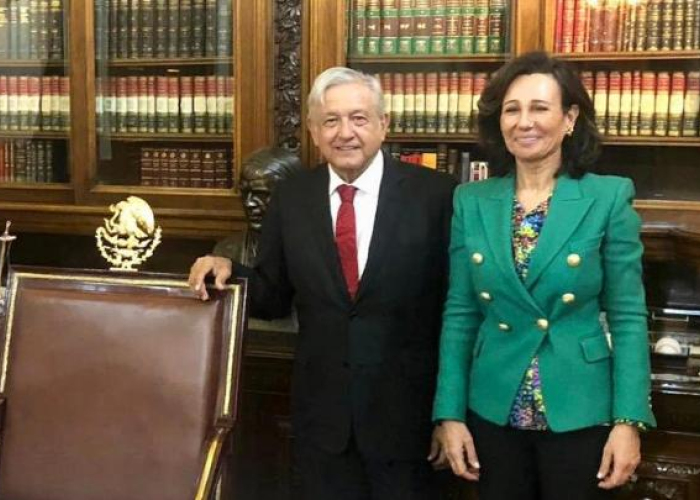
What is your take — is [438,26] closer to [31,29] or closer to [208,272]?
[208,272]

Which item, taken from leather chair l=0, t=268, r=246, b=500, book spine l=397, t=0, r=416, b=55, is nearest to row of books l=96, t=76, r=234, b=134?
book spine l=397, t=0, r=416, b=55

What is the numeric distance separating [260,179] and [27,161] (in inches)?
37.2

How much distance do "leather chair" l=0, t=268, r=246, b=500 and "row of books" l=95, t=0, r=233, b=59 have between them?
107 cm

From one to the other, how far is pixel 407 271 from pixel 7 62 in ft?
5.80

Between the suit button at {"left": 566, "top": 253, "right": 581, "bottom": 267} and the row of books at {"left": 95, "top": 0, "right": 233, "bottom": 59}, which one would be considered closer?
the suit button at {"left": 566, "top": 253, "right": 581, "bottom": 267}

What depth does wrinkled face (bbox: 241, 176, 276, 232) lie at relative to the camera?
7.22ft

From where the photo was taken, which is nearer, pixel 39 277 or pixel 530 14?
pixel 39 277

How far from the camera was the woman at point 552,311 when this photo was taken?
138 centimetres

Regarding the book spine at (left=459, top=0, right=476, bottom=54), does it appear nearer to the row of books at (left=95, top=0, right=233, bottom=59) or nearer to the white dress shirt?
the row of books at (left=95, top=0, right=233, bottom=59)

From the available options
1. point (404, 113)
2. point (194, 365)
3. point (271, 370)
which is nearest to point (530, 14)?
point (404, 113)

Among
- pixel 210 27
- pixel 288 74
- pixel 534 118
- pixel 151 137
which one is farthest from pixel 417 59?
pixel 534 118

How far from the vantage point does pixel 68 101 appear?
8.45ft

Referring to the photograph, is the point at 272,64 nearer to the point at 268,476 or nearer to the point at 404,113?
the point at 404,113

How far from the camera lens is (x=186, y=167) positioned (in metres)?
2.58
